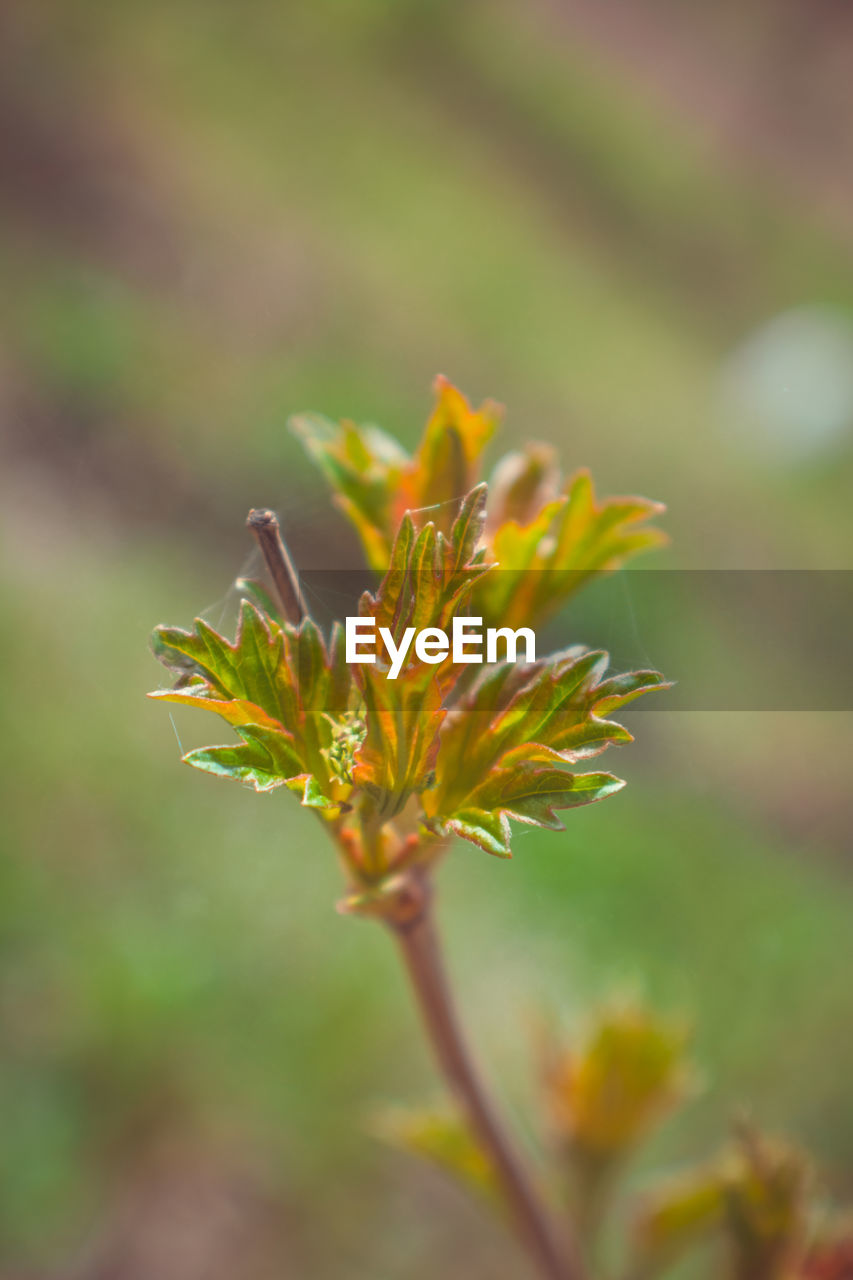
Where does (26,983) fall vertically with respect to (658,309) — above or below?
below

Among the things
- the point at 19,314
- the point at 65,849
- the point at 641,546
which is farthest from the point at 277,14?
the point at 641,546

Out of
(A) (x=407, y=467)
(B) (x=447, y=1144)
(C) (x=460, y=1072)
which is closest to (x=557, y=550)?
(A) (x=407, y=467)

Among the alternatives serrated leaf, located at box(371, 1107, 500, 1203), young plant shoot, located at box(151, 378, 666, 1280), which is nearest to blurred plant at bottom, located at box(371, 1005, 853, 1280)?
serrated leaf, located at box(371, 1107, 500, 1203)

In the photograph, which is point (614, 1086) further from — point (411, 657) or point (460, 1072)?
point (411, 657)

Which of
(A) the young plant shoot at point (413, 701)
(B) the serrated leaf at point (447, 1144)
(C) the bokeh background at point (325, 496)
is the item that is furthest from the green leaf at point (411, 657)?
(B) the serrated leaf at point (447, 1144)

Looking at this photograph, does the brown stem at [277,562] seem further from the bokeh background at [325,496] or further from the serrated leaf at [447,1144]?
the serrated leaf at [447,1144]

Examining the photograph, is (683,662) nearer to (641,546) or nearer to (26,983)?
(26,983)
